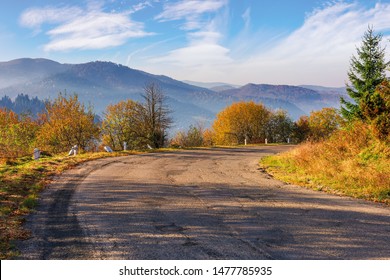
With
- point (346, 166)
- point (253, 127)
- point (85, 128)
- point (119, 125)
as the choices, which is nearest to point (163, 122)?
point (85, 128)

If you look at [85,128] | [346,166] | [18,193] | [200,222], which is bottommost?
[18,193]

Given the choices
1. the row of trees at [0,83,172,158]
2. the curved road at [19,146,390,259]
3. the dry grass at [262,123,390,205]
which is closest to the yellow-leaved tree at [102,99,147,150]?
the row of trees at [0,83,172,158]

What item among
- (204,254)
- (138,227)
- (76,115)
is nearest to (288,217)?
(204,254)

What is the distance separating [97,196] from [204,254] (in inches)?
201

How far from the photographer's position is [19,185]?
420 inches

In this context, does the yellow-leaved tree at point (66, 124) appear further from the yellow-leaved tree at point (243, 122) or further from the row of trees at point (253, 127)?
the yellow-leaved tree at point (243, 122)

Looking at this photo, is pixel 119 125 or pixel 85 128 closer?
pixel 85 128

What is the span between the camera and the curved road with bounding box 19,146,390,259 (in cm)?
519

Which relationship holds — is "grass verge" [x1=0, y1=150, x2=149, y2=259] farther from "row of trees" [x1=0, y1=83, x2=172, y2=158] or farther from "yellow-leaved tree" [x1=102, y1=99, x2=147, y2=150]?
"yellow-leaved tree" [x1=102, y1=99, x2=147, y2=150]

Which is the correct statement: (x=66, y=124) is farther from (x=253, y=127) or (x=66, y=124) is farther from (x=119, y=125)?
(x=253, y=127)

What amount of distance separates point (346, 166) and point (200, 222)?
850 centimetres

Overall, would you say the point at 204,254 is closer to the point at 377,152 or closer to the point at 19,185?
the point at 19,185

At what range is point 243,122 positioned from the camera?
62312mm

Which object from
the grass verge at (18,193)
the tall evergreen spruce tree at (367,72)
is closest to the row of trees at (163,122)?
the tall evergreen spruce tree at (367,72)
